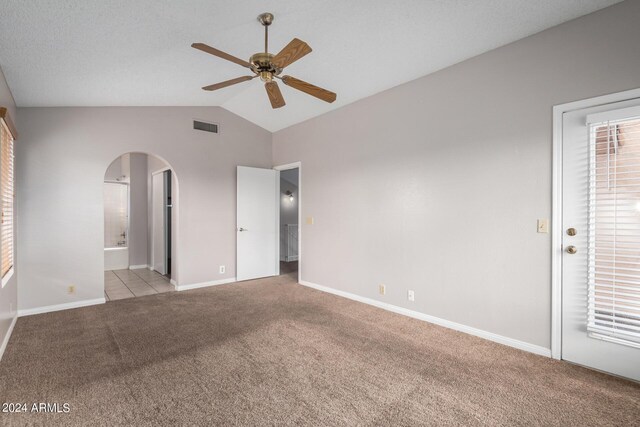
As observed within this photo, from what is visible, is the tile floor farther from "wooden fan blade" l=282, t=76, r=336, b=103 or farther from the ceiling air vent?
"wooden fan blade" l=282, t=76, r=336, b=103

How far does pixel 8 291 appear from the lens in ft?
10.3

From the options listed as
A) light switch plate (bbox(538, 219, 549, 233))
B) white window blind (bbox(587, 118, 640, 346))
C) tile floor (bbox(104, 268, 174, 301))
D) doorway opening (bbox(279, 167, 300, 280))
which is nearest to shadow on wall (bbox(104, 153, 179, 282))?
tile floor (bbox(104, 268, 174, 301))

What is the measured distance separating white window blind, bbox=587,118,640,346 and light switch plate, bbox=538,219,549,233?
29 centimetres

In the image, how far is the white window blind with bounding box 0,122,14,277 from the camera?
284cm

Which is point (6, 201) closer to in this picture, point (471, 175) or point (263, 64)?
point (263, 64)

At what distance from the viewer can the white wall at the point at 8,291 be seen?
9.31ft

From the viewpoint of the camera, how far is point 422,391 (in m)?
2.11

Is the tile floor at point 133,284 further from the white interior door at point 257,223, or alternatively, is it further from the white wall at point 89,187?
the white interior door at point 257,223

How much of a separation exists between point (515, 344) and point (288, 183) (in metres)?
6.92

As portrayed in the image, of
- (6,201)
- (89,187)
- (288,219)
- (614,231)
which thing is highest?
(89,187)

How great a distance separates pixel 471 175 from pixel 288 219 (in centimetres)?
592

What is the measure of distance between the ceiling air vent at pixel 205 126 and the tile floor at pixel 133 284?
261 cm

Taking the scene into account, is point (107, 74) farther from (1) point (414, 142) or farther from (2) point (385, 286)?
(2) point (385, 286)

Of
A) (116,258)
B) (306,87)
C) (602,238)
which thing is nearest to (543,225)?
(602,238)
